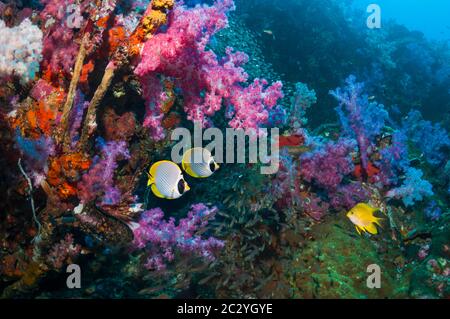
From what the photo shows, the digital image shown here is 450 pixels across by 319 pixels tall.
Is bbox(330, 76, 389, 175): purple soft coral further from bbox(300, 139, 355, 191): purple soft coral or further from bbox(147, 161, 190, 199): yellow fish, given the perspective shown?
bbox(147, 161, 190, 199): yellow fish

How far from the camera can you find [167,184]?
3.44 meters

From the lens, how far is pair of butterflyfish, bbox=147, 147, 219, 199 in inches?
135

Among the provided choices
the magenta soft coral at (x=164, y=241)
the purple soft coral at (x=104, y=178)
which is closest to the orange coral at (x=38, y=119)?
the purple soft coral at (x=104, y=178)

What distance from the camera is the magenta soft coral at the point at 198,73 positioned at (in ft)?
11.5

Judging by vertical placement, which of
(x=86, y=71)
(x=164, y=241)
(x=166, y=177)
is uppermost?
(x=86, y=71)

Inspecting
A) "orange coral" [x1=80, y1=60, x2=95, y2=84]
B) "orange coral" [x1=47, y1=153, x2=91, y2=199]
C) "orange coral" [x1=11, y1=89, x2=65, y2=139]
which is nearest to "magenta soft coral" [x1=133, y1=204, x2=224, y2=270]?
"orange coral" [x1=47, y1=153, x2=91, y2=199]

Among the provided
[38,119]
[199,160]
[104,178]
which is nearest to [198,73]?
[199,160]

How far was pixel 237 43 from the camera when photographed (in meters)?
7.42

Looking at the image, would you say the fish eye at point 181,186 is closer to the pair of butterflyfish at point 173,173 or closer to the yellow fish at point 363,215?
the pair of butterflyfish at point 173,173

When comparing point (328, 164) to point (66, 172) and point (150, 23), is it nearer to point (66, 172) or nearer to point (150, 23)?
point (150, 23)

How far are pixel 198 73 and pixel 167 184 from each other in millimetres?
1381
